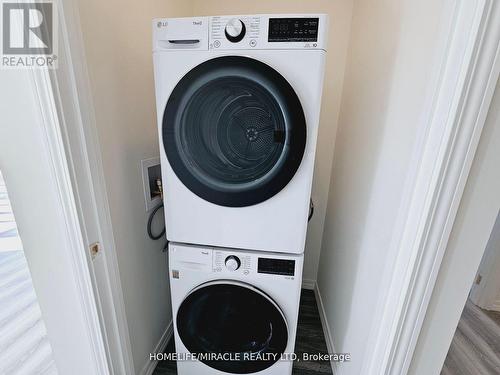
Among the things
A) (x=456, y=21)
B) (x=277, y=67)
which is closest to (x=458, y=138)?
(x=456, y=21)

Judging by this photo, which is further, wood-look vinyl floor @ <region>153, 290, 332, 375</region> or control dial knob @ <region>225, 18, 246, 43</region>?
wood-look vinyl floor @ <region>153, 290, 332, 375</region>

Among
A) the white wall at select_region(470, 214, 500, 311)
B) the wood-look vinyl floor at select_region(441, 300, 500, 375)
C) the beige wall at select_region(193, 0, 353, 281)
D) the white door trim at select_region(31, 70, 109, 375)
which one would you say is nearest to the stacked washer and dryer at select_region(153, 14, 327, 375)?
the white door trim at select_region(31, 70, 109, 375)

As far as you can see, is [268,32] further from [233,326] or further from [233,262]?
[233,326]

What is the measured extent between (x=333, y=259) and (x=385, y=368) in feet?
2.72

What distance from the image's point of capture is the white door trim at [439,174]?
0.52 metres

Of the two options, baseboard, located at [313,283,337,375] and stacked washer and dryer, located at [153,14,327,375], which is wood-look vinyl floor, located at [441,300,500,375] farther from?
stacked washer and dryer, located at [153,14,327,375]

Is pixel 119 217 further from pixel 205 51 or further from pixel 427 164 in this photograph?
pixel 427 164

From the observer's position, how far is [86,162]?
0.79 m

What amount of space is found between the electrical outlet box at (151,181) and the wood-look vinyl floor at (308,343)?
3.15 feet

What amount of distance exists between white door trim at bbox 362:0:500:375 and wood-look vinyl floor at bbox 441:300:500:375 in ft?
4.00

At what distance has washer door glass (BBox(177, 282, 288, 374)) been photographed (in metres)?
1.08

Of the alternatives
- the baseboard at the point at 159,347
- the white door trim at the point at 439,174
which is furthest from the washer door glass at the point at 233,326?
the white door trim at the point at 439,174

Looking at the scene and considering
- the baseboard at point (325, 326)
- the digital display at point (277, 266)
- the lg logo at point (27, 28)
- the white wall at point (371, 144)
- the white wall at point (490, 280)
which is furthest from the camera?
the white wall at point (490, 280)

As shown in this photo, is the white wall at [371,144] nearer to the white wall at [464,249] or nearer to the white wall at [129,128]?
the white wall at [464,249]
